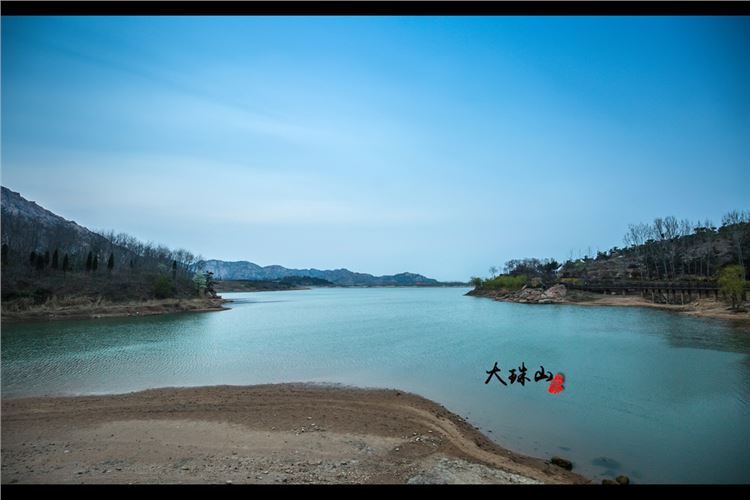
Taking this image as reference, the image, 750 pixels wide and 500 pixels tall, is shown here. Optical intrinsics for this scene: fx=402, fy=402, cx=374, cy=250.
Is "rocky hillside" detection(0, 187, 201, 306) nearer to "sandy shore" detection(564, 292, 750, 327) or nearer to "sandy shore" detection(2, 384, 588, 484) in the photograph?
"sandy shore" detection(2, 384, 588, 484)

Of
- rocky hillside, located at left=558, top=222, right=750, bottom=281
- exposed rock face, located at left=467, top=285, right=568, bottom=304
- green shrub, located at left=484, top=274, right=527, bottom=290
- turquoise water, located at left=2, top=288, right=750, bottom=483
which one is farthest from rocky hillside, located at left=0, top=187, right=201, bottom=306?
rocky hillside, located at left=558, top=222, right=750, bottom=281

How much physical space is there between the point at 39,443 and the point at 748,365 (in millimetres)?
14613

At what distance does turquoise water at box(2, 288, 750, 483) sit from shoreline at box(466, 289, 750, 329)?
2.39m

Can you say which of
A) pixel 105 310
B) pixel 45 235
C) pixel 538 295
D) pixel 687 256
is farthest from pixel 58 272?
pixel 687 256

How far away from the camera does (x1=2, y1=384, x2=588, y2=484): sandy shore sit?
4129 mm

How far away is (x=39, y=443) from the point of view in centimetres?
513

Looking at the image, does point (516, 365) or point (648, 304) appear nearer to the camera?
point (516, 365)

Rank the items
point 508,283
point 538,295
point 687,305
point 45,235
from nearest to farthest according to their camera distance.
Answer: point 687,305 → point 45,235 → point 538,295 → point 508,283

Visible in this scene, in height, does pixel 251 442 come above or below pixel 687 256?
below

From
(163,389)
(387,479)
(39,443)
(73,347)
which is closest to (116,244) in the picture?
(73,347)

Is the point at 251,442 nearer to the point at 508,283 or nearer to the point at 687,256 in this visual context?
the point at 687,256

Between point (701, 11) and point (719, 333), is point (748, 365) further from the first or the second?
point (701, 11)

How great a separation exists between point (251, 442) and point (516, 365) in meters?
7.86

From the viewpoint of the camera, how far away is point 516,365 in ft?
35.8
